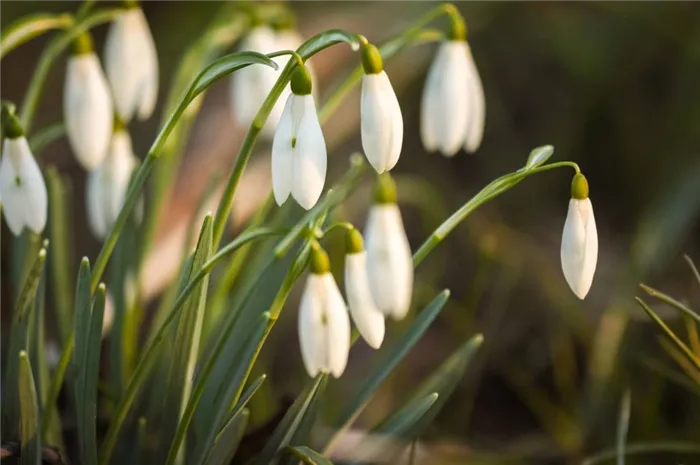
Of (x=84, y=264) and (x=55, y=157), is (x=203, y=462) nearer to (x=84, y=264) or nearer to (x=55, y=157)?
(x=84, y=264)

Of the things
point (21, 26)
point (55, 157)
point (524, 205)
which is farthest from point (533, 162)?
point (55, 157)

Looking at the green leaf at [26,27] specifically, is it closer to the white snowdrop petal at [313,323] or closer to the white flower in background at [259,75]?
the white flower in background at [259,75]

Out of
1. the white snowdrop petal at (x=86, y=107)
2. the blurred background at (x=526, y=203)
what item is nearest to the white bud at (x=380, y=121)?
the white snowdrop petal at (x=86, y=107)

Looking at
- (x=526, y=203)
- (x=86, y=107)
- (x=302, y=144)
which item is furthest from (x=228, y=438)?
(x=526, y=203)

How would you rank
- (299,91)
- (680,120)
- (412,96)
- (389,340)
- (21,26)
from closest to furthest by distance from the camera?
(299,91)
(21,26)
(389,340)
(680,120)
(412,96)

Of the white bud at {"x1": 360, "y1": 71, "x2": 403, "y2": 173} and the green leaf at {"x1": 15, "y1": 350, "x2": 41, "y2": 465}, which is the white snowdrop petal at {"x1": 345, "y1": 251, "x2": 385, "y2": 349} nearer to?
the white bud at {"x1": 360, "y1": 71, "x2": 403, "y2": 173}

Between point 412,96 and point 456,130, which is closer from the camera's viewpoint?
point 456,130

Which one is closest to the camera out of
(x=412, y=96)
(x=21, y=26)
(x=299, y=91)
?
(x=299, y=91)
